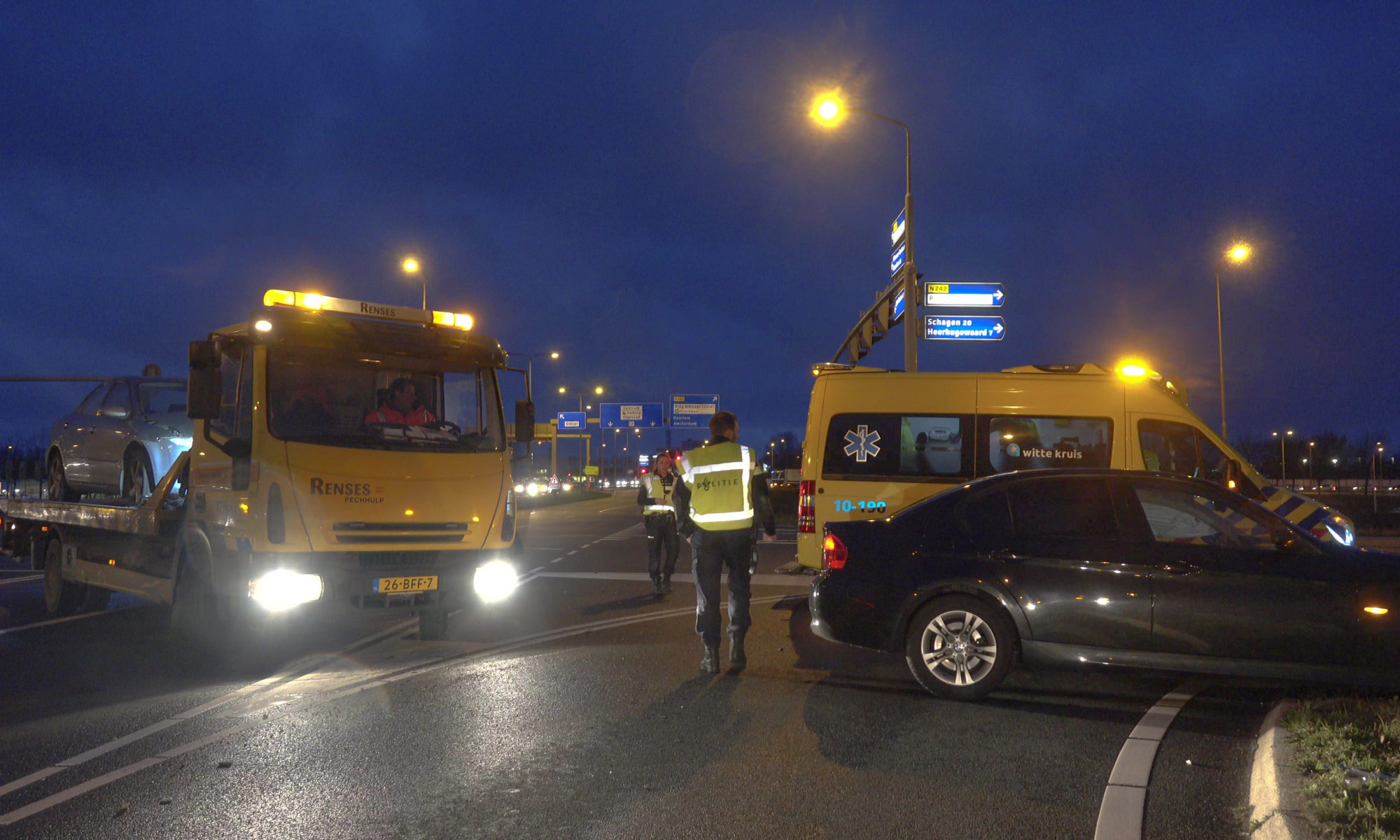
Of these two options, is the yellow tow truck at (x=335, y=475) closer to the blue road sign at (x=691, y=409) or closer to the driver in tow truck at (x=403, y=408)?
the driver in tow truck at (x=403, y=408)

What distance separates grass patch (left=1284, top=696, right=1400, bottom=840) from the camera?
4.05 m

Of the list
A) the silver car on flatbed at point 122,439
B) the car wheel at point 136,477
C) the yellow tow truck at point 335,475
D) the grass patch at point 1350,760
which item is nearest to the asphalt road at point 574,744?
the grass patch at point 1350,760

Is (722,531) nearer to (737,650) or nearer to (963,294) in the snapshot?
(737,650)

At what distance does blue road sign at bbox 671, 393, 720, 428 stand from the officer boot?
6302cm

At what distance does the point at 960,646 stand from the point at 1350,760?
2.33 metres

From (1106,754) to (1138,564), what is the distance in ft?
4.71

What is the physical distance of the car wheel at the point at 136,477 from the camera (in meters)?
9.77

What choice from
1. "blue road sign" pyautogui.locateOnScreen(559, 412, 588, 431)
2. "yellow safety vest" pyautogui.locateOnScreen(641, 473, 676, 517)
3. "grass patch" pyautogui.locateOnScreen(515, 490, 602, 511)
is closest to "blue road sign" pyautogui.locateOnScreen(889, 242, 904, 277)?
"yellow safety vest" pyautogui.locateOnScreen(641, 473, 676, 517)

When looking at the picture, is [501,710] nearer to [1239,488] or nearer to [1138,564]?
[1138,564]

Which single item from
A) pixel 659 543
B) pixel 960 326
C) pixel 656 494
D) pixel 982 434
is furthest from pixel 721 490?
pixel 960 326

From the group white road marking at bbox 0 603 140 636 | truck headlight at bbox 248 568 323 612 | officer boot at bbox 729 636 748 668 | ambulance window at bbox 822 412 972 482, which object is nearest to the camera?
truck headlight at bbox 248 568 323 612

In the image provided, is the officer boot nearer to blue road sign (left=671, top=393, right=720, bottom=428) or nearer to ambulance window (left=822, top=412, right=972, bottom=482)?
ambulance window (left=822, top=412, right=972, bottom=482)

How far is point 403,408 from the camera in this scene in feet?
28.5

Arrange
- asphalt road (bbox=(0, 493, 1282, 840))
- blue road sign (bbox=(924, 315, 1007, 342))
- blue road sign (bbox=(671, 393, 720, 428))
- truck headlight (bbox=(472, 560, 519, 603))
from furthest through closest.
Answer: blue road sign (bbox=(671, 393, 720, 428)), blue road sign (bbox=(924, 315, 1007, 342)), truck headlight (bbox=(472, 560, 519, 603)), asphalt road (bbox=(0, 493, 1282, 840))
